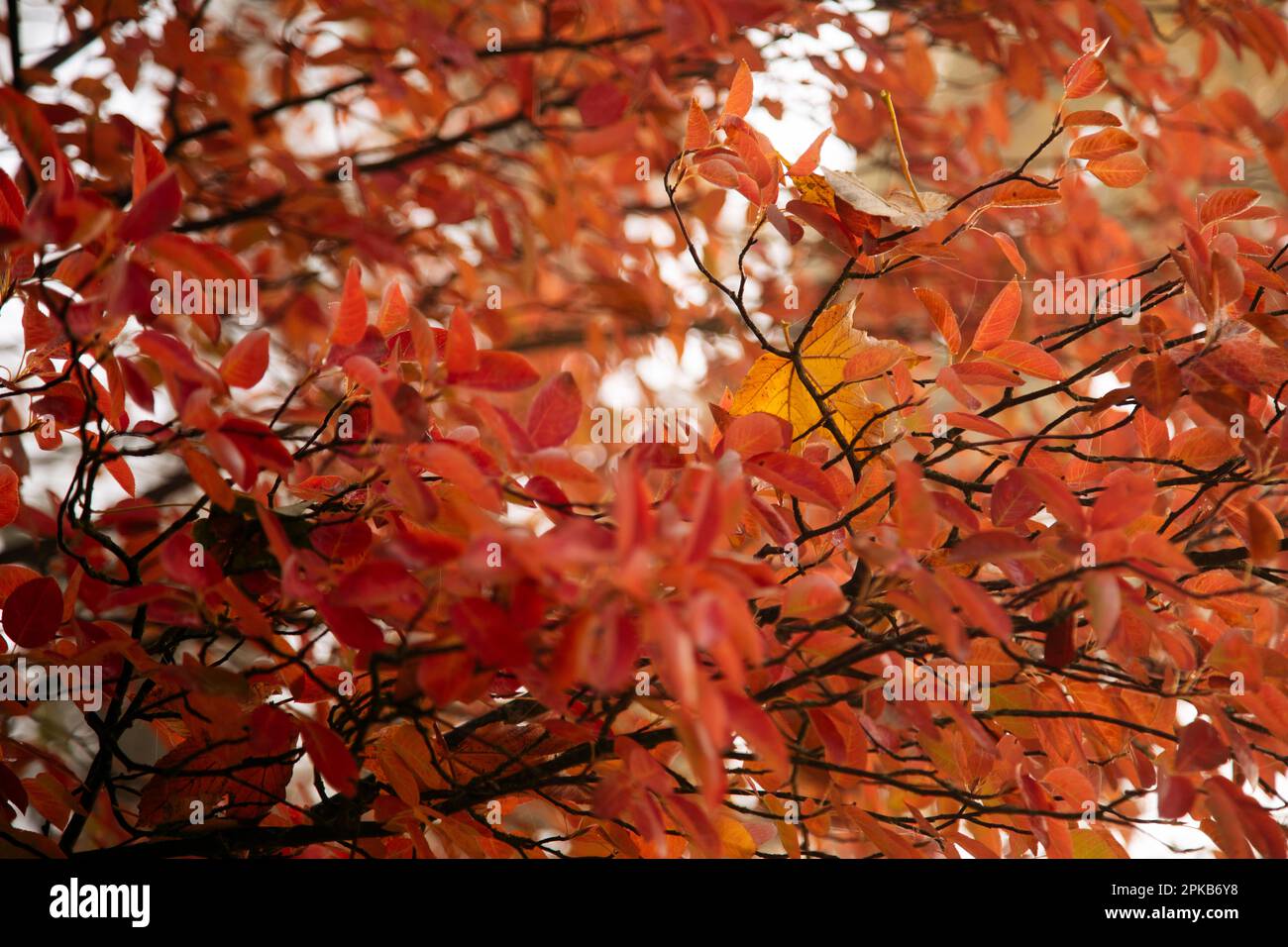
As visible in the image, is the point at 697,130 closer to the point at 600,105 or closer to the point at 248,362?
the point at 248,362

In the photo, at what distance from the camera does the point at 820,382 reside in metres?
0.91

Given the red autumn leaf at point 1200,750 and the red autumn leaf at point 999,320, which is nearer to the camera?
the red autumn leaf at point 1200,750

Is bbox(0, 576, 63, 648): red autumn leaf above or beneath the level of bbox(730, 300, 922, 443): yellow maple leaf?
beneath

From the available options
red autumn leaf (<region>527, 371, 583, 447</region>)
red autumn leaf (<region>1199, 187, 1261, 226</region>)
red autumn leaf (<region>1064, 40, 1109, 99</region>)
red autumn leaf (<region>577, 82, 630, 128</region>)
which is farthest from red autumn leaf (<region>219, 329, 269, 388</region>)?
red autumn leaf (<region>577, 82, 630, 128</region>)

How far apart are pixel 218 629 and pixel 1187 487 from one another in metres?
0.87

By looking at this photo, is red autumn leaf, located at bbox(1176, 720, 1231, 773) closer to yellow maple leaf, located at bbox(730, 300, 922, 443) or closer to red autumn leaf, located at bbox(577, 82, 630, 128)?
yellow maple leaf, located at bbox(730, 300, 922, 443)

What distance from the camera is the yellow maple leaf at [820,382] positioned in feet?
2.85

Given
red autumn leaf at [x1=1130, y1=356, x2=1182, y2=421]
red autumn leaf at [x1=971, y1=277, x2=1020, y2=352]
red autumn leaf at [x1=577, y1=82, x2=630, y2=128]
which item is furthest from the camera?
red autumn leaf at [x1=577, y1=82, x2=630, y2=128]

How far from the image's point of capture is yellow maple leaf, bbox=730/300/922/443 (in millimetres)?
867

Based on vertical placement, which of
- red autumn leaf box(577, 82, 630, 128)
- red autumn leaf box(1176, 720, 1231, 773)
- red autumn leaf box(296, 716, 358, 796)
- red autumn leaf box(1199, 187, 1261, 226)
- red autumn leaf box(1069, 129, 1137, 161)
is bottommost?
red autumn leaf box(1176, 720, 1231, 773)

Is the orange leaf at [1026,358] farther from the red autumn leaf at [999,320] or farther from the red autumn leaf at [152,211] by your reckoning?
the red autumn leaf at [152,211]

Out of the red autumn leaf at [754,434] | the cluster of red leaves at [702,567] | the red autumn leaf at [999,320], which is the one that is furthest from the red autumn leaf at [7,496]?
the red autumn leaf at [999,320]

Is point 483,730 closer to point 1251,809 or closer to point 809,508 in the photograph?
point 1251,809

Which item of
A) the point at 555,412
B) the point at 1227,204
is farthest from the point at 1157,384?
the point at 555,412
